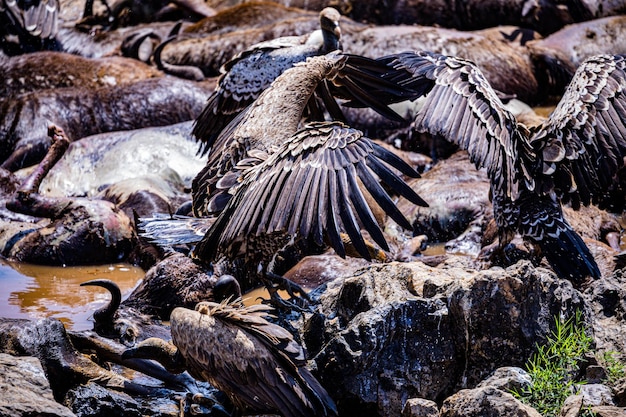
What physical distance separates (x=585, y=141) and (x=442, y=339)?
2.29m

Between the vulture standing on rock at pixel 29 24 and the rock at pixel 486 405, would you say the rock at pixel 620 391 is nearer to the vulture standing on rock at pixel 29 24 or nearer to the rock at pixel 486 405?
the rock at pixel 486 405

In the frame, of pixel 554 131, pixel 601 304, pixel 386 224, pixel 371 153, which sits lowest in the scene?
pixel 386 224

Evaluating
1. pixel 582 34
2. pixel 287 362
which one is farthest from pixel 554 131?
pixel 582 34

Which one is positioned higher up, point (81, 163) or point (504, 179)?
point (504, 179)

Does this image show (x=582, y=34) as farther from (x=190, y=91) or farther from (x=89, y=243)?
(x=89, y=243)

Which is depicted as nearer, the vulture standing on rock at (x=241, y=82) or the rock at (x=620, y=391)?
the rock at (x=620, y=391)

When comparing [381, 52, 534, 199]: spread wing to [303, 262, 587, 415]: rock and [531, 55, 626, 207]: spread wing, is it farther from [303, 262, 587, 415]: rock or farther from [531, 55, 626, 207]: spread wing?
[303, 262, 587, 415]: rock

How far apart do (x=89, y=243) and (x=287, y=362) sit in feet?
13.3

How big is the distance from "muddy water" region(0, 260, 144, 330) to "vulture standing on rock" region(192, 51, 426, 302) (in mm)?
1474

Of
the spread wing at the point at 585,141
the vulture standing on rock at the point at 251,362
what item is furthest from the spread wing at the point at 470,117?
the vulture standing on rock at the point at 251,362

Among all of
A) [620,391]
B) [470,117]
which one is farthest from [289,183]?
[470,117]

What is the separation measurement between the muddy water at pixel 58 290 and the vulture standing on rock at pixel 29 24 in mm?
6744

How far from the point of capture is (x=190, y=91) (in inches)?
446

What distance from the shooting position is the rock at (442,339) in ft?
13.7
